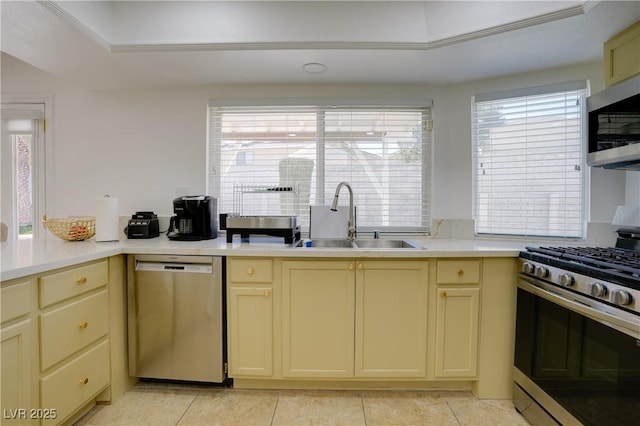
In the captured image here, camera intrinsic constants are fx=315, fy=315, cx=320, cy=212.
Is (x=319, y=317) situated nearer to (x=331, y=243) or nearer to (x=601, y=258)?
(x=331, y=243)

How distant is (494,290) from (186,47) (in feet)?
7.85

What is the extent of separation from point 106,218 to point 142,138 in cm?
91

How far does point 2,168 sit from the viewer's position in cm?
267

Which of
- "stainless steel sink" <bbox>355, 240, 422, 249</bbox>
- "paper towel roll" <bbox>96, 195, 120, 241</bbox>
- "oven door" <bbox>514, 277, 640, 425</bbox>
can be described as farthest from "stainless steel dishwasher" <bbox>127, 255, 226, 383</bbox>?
"oven door" <bbox>514, 277, 640, 425</bbox>

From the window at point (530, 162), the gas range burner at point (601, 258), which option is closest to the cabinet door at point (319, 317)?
the gas range burner at point (601, 258)

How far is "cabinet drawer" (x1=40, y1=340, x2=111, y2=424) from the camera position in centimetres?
143

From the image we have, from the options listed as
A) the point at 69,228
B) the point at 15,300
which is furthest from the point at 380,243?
the point at 69,228

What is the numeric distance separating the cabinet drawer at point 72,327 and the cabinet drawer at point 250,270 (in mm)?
715

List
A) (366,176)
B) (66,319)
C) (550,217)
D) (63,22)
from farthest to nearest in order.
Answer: (366,176) → (550,217) → (63,22) → (66,319)

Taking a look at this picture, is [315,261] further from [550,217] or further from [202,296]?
[550,217]

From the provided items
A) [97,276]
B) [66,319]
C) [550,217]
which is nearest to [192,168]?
[97,276]

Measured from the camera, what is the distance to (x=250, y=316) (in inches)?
75.4

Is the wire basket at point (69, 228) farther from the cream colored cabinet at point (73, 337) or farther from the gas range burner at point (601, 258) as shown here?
the gas range burner at point (601, 258)

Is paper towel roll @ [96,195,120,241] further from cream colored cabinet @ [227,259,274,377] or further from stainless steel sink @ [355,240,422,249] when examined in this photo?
stainless steel sink @ [355,240,422,249]
